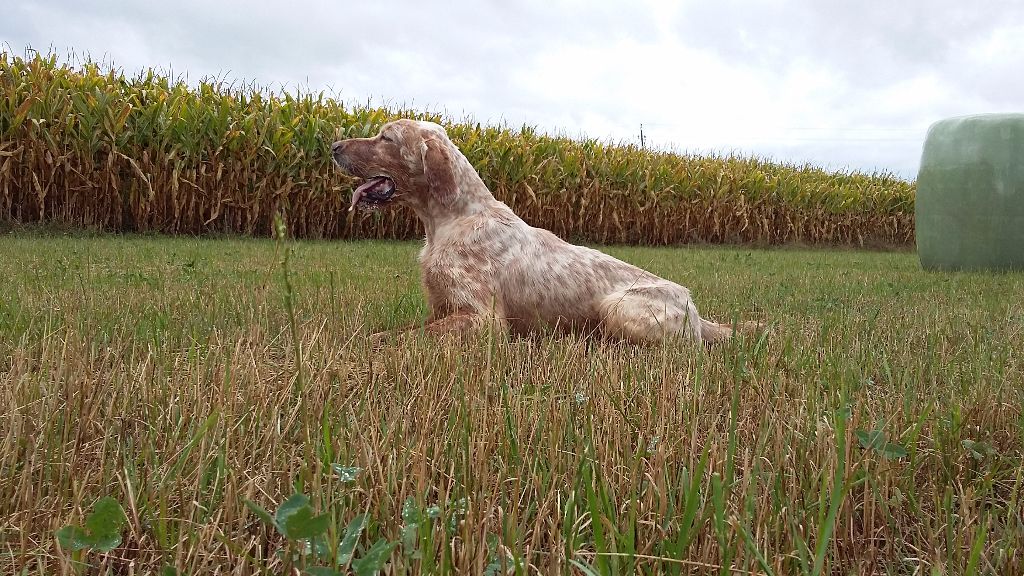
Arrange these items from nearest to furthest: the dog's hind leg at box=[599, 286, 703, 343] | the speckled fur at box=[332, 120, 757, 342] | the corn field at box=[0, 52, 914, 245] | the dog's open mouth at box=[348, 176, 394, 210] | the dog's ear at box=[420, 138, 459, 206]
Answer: the dog's hind leg at box=[599, 286, 703, 343]
the speckled fur at box=[332, 120, 757, 342]
the dog's ear at box=[420, 138, 459, 206]
the dog's open mouth at box=[348, 176, 394, 210]
the corn field at box=[0, 52, 914, 245]

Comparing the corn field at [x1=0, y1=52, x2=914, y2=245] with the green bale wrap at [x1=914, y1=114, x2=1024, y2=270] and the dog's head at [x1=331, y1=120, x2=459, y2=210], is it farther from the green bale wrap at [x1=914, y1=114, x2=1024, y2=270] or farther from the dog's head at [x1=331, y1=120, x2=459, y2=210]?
the green bale wrap at [x1=914, y1=114, x2=1024, y2=270]

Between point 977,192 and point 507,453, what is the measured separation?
10.4 metres

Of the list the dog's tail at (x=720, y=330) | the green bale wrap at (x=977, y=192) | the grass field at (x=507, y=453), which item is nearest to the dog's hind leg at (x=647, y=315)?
the dog's tail at (x=720, y=330)

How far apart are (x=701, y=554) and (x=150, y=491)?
1111mm

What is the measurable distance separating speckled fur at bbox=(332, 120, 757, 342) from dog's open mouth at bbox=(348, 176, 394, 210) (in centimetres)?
5

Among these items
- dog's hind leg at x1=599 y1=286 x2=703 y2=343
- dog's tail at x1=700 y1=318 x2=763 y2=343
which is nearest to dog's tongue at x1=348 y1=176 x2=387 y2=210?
dog's hind leg at x1=599 y1=286 x2=703 y2=343

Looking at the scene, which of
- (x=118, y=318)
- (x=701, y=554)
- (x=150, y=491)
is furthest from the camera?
(x=118, y=318)

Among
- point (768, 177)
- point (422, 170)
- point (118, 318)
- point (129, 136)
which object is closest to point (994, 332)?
point (422, 170)

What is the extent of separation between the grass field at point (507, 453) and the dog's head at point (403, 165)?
1.08 meters

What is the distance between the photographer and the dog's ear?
4105mm

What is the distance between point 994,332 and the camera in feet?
12.6

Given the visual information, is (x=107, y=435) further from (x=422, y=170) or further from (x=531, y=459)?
(x=422, y=170)

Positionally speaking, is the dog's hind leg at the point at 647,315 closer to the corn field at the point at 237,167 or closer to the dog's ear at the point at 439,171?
the dog's ear at the point at 439,171

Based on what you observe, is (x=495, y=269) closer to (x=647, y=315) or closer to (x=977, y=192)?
(x=647, y=315)
